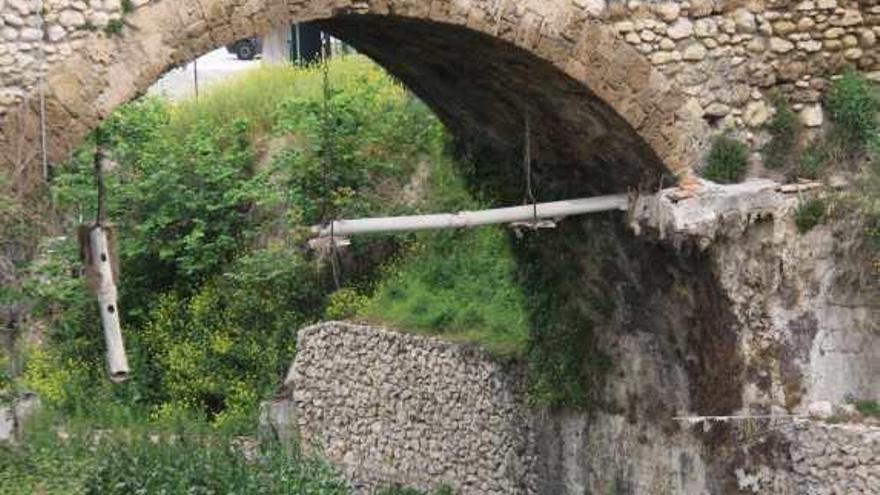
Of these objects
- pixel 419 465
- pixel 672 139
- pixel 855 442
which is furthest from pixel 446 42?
pixel 419 465

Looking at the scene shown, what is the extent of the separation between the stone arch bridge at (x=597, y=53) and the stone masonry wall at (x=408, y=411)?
11.2 ft

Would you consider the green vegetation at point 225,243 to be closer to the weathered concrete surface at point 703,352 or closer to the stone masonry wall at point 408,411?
the stone masonry wall at point 408,411

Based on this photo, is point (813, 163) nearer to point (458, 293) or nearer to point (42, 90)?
point (42, 90)

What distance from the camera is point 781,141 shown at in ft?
34.7

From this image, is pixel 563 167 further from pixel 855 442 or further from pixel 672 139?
pixel 855 442

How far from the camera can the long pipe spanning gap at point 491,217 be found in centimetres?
1064

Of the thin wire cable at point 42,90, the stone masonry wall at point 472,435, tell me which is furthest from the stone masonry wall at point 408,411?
the thin wire cable at point 42,90

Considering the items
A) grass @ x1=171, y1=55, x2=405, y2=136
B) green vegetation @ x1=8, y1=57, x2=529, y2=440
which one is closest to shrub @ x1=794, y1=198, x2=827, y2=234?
green vegetation @ x1=8, y1=57, x2=529, y2=440

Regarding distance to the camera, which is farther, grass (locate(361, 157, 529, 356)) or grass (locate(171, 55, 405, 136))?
grass (locate(171, 55, 405, 136))

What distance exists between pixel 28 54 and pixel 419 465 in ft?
25.4

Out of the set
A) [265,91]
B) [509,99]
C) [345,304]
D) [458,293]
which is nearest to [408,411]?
[458,293]

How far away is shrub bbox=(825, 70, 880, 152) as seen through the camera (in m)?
10.5

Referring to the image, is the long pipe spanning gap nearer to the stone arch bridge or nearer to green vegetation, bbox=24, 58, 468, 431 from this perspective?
the stone arch bridge

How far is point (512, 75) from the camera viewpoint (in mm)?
10508
